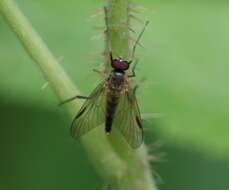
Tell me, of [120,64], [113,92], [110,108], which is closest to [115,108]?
[110,108]

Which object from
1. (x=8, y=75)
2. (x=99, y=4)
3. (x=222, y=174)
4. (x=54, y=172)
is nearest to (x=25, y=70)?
(x=8, y=75)

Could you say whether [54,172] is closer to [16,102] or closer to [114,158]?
[16,102]

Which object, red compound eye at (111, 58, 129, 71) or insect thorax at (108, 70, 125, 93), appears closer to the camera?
red compound eye at (111, 58, 129, 71)

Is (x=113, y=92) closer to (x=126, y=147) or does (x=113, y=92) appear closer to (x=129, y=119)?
(x=129, y=119)

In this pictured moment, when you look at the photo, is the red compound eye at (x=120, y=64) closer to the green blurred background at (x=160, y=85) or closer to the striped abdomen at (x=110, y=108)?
the striped abdomen at (x=110, y=108)

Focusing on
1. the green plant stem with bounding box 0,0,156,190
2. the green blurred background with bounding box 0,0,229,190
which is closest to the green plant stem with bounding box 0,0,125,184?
the green plant stem with bounding box 0,0,156,190

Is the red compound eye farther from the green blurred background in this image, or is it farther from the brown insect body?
the green blurred background
